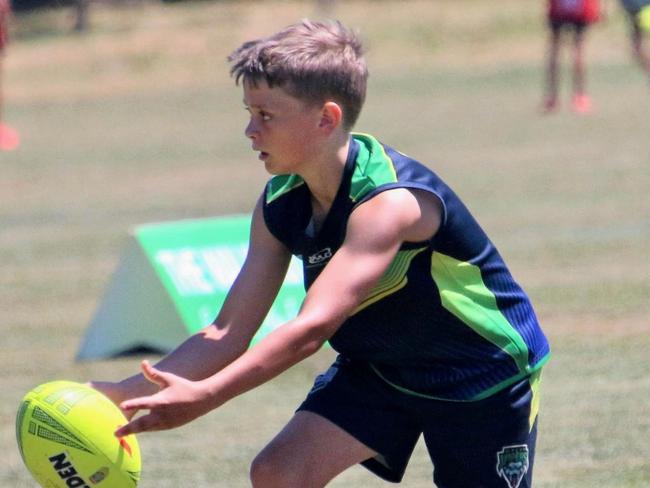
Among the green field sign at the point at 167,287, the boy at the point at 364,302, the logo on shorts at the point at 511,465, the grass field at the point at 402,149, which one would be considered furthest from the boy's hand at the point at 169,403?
the green field sign at the point at 167,287

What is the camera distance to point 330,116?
3885 millimetres

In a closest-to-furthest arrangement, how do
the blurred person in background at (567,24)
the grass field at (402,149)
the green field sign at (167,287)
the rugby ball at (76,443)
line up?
the rugby ball at (76,443) < the grass field at (402,149) < the green field sign at (167,287) < the blurred person in background at (567,24)

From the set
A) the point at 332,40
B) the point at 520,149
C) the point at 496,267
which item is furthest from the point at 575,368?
the point at 520,149

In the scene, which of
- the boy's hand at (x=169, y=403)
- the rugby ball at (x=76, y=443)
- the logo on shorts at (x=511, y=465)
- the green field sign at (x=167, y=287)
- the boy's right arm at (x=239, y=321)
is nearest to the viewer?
the boy's hand at (x=169, y=403)

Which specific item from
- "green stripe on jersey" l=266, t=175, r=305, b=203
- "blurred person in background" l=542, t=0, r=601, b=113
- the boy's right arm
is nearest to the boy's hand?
the boy's right arm

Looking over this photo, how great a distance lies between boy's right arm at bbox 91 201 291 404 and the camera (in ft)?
13.7

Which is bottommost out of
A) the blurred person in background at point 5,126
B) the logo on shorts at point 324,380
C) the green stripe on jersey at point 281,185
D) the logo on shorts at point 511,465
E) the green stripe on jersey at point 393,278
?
the blurred person in background at point 5,126

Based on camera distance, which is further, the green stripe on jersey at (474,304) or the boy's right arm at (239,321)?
the boy's right arm at (239,321)

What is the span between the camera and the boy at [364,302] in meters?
3.82

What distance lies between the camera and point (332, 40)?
388 cm

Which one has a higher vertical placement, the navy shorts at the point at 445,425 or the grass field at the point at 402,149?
the navy shorts at the point at 445,425

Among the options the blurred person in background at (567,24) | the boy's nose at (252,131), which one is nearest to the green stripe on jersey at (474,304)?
the boy's nose at (252,131)

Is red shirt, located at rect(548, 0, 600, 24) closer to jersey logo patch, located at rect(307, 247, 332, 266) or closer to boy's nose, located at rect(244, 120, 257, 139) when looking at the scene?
jersey logo patch, located at rect(307, 247, 332, 266)

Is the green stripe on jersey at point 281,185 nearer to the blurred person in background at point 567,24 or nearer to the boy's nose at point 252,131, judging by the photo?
the boy's nose at point 252,131
